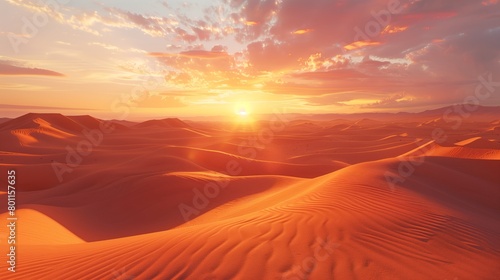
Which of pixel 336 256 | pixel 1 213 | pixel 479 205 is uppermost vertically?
pixel 1 213

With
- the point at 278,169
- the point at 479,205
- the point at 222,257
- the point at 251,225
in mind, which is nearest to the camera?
the point at 222,257

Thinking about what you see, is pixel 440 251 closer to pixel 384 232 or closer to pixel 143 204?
pixel 384 232

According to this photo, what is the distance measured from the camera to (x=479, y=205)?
868 cm

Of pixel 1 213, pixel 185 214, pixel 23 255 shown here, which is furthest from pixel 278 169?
pixel 23 255

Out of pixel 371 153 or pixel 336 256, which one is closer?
pixel 336 256

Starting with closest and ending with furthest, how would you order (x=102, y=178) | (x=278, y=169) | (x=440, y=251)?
(x=440, y=251)
(x=102, y=178)
(x=278, y=169)

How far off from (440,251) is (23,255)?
6.72 metres
